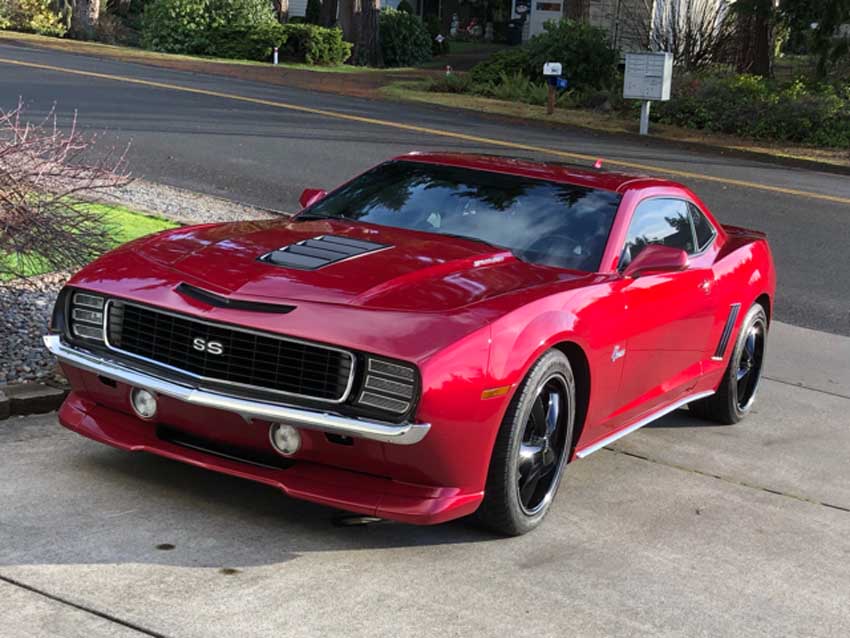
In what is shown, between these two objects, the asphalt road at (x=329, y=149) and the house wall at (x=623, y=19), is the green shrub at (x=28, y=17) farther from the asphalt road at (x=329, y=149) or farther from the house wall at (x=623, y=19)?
the house wall at (x=623, y=19)

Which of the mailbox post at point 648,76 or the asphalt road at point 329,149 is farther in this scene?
the mailbox post at point 648,76

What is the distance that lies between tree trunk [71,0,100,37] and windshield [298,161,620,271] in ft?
105

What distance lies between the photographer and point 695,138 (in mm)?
22734

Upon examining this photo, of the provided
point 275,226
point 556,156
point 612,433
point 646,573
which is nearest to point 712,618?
point 646,573

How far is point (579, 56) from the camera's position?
1125 inches

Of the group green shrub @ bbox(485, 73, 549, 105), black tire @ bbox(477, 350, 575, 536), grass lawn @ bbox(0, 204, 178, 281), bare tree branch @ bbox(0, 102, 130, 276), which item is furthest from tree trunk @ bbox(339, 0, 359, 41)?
black tire @ bbox(477, 350, 575, 536)

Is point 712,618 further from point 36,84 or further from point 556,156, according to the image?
point 36,84

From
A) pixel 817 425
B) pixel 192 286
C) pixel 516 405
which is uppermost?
pixel 192 286

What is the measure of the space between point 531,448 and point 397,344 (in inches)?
34.9

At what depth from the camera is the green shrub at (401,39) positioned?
39375 mm

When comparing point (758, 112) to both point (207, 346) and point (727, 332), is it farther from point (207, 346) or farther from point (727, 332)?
A: point (207, 346)

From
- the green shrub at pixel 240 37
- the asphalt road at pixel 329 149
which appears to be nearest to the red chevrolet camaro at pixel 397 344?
the asphalt road at pixel 329 149

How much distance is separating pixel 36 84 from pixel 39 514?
58.0ft

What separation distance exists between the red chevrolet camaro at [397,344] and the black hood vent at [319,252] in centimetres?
2
